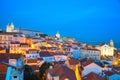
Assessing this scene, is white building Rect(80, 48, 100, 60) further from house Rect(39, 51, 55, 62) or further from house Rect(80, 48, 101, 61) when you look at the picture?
house Rect(39, 51, 55, 62)

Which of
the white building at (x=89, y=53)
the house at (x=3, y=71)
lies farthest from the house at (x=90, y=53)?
the house at (x=3, y=71)

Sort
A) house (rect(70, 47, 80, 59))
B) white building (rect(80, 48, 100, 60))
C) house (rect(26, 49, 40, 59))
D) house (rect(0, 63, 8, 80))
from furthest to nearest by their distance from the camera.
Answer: white building (rect(80, 48, 100, 60))
house (rect(70, 47, 80, 59))
house (rect(26, 49, 40, 59))
house (rect(0, 63, 8, 80))

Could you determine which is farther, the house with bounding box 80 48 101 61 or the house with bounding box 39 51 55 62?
A: the house with bounding box 80 48 101 61

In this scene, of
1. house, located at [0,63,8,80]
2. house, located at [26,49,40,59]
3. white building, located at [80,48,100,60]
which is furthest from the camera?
white building, located at [80,48,100,60]

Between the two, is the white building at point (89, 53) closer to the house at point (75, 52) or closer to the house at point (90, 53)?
the house at point (90, 53)

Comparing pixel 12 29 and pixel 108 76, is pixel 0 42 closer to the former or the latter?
pixel 12 29

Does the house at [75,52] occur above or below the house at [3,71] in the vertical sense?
above

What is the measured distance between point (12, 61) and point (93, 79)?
242 inches

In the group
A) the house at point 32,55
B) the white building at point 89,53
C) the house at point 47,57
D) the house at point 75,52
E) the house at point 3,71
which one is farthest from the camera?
the white building at point 89,53

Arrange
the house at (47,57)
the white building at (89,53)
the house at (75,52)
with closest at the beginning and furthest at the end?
the house at (47,57) < the house at (75,52) < the white building at (89,53)

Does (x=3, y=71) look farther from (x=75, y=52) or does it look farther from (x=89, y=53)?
(x=89, y=53)

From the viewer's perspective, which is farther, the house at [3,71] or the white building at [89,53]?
the white building at [89,53]

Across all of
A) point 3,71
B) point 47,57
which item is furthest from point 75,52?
point 3,71

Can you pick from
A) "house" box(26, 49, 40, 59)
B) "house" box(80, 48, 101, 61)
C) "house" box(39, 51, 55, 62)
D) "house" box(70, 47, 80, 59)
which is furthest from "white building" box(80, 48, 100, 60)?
"house" box(26, 49, 40, 59)
